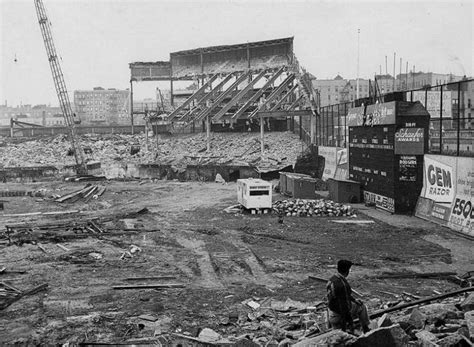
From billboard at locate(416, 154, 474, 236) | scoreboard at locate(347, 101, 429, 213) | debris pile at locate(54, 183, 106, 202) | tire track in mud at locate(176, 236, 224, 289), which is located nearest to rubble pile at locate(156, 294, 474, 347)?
tire track in mud at locate(176, 236, 224, 289)

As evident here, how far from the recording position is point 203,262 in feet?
56.9

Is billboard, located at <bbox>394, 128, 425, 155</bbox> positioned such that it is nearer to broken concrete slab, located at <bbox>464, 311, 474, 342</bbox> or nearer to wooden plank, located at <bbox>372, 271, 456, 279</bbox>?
wooden plank, located at <bbox>372, 271, 456, 279</bbox>

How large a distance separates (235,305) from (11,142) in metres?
57.3

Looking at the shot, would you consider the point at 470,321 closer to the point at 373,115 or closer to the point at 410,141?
the point at 410,141

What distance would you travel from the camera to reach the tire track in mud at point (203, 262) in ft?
48.6

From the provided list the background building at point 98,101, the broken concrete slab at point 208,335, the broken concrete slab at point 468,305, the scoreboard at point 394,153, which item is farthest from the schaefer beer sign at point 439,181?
the background building at point 98,101

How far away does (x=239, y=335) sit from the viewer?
10648 mm

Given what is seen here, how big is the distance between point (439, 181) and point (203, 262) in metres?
12.2

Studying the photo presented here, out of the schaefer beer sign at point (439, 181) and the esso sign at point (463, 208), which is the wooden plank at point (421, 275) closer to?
the esso sign at point (463, 208)

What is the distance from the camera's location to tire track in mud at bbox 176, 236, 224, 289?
1481 cm

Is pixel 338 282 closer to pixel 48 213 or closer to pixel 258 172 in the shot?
pixel 48 213

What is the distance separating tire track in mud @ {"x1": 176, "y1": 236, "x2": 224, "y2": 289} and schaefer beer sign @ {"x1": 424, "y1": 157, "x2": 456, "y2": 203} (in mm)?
10912

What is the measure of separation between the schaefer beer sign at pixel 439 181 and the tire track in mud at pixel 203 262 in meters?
10.9

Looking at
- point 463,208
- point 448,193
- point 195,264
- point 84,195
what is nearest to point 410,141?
point 448,193
